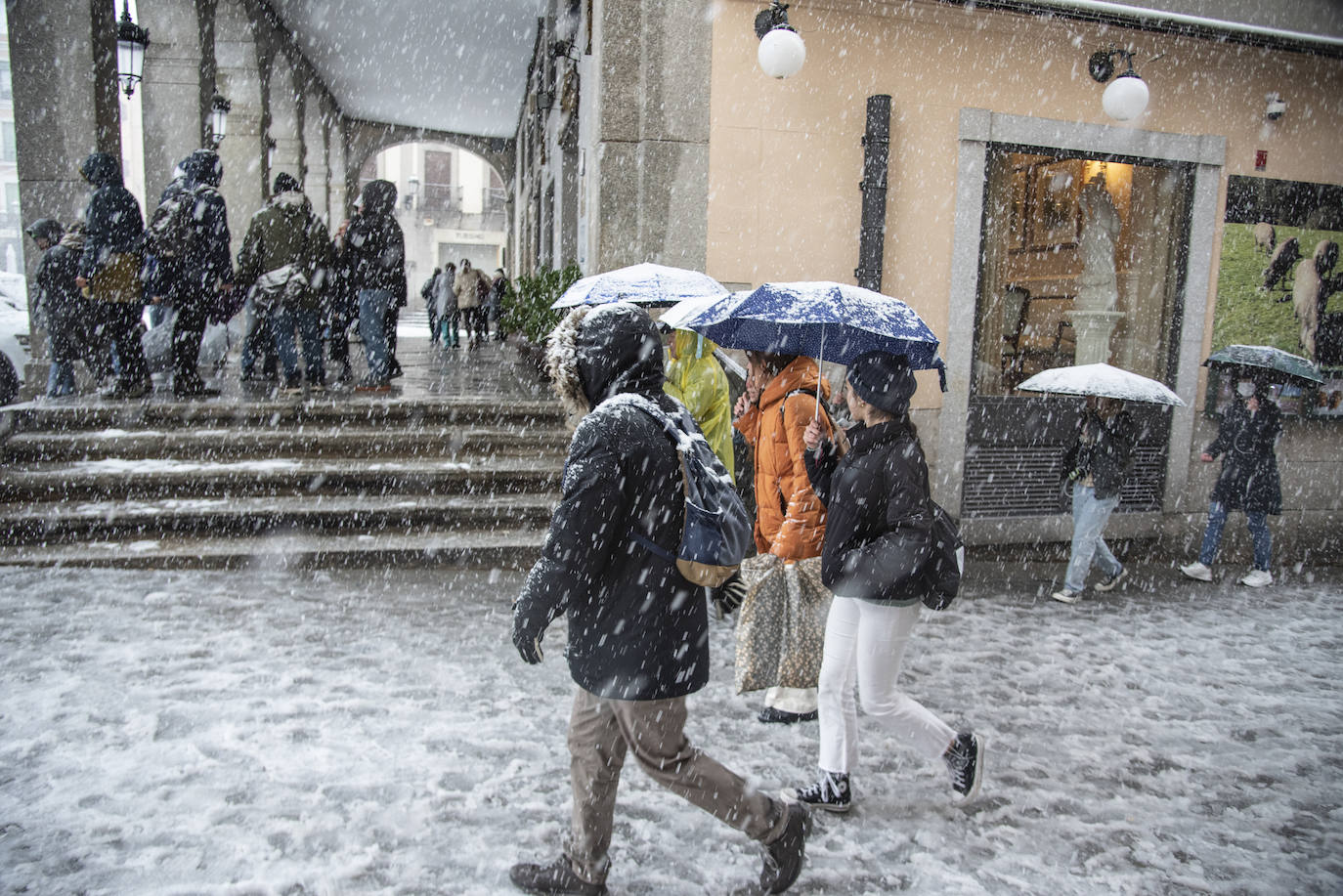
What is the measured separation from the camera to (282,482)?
690cm

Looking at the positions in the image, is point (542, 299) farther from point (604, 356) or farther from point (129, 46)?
point (604, 356)

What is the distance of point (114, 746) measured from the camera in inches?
143

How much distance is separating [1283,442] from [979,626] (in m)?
5.69

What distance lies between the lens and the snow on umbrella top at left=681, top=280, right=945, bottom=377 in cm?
362

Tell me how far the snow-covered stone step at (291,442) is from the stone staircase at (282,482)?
0.04 feet

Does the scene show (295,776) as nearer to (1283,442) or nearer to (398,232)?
(398,232)

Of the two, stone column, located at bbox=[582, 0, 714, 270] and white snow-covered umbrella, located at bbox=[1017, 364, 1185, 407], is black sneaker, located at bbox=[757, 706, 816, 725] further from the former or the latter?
stone column, located at bbox=[582, 0, 714, 270]

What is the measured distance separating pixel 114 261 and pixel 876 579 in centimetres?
730

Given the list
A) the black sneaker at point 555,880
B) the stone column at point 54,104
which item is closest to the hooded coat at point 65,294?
the stone column at point 54,104

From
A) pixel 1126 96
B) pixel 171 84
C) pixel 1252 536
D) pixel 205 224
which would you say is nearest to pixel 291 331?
pixel 205 224

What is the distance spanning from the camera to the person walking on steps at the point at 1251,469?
6.89 m

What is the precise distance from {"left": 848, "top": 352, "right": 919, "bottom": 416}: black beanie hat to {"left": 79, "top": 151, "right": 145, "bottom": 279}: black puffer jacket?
7032 mm

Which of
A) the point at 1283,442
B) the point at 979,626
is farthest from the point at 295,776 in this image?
the point at 1283,442

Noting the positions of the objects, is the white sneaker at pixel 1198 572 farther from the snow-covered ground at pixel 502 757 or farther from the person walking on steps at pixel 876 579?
the person walking on steps at pixel 876 579
